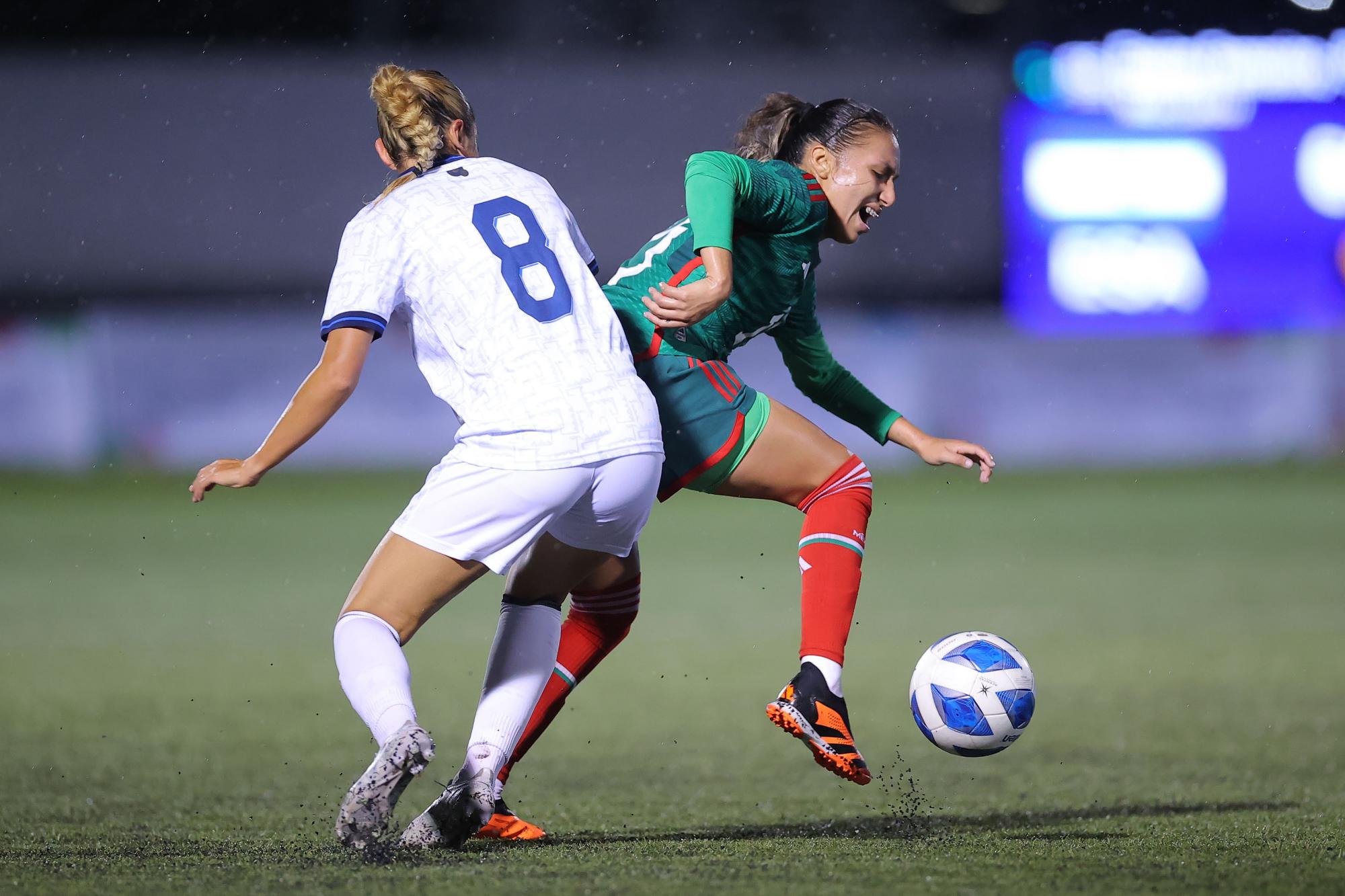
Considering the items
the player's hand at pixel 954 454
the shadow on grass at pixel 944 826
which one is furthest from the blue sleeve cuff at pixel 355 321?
the player's hand at pixel 954 454

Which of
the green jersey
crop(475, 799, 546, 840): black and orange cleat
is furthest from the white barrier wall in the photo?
crop(475, 799, 546, 840): black and orange cleat

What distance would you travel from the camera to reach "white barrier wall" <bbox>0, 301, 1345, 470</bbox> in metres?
17.5

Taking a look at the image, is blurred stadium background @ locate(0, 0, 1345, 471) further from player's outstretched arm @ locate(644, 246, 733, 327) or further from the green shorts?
player's outstretched arm @ locate(644, 246, 733, 327)

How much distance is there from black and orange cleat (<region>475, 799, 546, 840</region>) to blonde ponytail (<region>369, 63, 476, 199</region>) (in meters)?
1.56

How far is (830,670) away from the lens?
3.80 metres

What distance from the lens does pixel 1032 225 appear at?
55.9ft

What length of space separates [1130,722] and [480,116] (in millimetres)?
13449

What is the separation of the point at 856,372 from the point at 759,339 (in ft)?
4.02

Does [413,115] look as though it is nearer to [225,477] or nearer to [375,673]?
[225,477]

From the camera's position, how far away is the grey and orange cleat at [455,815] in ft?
11.8

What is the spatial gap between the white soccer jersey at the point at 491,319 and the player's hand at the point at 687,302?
15 cm

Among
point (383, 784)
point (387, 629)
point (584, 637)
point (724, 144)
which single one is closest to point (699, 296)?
point (387, 629)

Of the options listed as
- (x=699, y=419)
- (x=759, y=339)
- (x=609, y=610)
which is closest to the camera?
(x=699, y=419)

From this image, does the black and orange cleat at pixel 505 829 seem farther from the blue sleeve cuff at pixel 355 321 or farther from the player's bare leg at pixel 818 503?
the blue sleeve cuff at pixel 355 321
